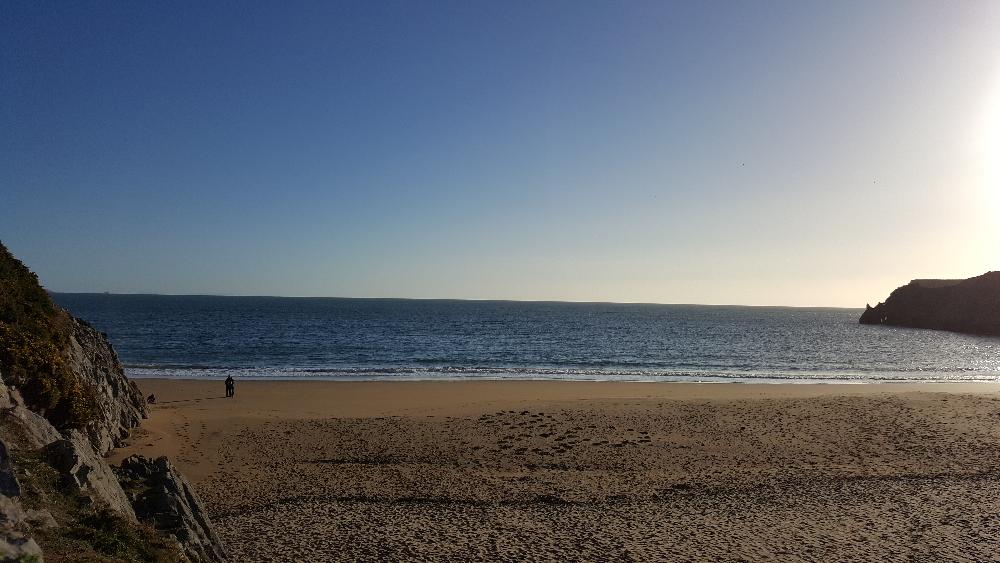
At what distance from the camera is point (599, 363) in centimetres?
5334

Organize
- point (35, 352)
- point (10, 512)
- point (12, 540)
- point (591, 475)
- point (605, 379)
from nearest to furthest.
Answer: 1. point (12, 540)
2. point (10, 512)
3. point (35, 352)
4. point (591, 475)
5. point (605, 379)

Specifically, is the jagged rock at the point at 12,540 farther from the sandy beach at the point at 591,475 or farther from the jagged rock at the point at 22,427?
the sandy beach at the point at 591,475

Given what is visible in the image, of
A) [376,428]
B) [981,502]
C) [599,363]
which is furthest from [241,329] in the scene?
[981,502]

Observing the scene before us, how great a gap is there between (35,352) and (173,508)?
629cm

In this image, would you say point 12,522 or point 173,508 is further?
point 173,508

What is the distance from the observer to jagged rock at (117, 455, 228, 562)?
9.66 m

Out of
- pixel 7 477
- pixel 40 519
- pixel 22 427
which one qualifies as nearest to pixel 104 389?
pixel 22 427

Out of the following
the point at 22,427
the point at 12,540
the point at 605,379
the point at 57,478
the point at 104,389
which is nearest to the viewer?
the point at 12,540

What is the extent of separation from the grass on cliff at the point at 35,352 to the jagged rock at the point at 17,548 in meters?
7.80

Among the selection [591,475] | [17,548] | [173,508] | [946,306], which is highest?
[946,306]

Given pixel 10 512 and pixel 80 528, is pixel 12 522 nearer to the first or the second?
pixel 10 512

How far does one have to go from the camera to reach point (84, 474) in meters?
9.02

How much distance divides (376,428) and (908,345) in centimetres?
8224

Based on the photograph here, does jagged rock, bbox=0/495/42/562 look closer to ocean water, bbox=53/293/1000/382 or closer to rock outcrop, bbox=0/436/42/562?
rock outcrop, bbox=0/436/42/562
